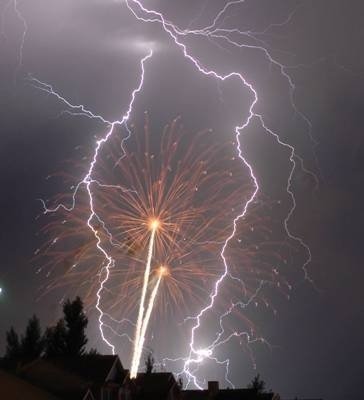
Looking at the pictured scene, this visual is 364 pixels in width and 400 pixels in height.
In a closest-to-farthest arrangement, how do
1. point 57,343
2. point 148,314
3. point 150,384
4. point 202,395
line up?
point 148,314 → point 150,384 → point 202,395 → point 57,343

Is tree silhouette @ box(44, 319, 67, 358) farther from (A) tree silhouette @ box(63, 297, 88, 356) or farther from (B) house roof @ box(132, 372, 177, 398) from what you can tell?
(B) house roof @ box(132, 372, 177, 398)

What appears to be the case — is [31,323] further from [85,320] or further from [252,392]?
[252,392]

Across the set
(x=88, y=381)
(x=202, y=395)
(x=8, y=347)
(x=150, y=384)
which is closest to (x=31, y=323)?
(x=8, y=347)

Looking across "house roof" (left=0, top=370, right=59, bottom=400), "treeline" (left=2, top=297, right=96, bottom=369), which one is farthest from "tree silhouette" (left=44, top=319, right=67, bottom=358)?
"house roof" (left=0, top=370, right=59, bottom=400)

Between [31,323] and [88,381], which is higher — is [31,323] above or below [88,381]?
above

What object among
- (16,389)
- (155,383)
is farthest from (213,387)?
(16,389)
